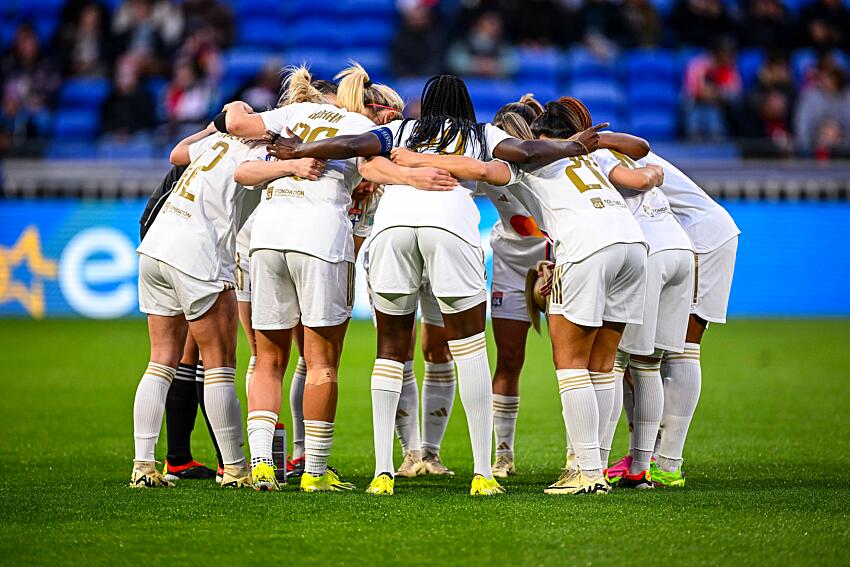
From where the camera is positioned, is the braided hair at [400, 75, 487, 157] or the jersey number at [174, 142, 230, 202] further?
the jersey number at [174, 142, 230, 202]

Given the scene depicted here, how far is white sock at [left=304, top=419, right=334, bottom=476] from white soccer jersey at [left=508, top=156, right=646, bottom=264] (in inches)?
59.0

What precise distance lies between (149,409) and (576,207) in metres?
2.53

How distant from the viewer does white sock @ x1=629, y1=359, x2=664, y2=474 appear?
21.0 feet

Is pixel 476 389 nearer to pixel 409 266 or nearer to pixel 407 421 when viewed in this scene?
pixel 409 266

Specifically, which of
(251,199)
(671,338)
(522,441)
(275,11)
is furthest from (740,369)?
(275,11)

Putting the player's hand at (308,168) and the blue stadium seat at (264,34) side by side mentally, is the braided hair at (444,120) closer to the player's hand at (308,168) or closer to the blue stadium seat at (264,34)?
the player's hand at (308,168)

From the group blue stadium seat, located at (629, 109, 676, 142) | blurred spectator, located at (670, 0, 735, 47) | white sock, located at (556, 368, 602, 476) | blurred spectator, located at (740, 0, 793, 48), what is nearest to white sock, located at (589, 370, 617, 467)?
white sock, located at (556, 368, 602, 476)

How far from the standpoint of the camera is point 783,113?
18922 mm

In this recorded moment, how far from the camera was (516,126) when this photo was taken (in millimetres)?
6254

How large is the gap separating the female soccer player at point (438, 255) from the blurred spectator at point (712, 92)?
13006mm

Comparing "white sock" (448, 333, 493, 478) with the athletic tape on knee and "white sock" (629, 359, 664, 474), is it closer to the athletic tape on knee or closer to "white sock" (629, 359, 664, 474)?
the athletic tape on knee

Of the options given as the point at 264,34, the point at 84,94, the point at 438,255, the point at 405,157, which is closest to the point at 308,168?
the point at 405,157

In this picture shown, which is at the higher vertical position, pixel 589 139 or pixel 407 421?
pixel 589 139

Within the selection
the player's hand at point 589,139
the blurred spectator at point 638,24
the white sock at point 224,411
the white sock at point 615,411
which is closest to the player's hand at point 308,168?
the white sock at point 224,411
